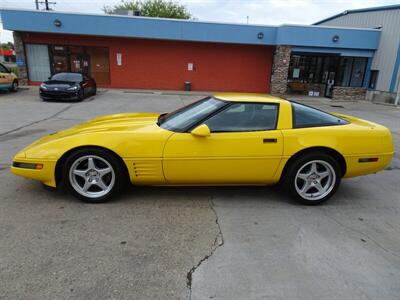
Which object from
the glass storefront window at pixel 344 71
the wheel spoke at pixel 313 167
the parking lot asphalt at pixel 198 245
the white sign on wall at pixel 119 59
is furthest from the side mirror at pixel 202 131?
the glass storefront window at pixel 344 71

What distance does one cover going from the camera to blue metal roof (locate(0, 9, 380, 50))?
1867 cm

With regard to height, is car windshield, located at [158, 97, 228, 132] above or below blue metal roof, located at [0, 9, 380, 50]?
below

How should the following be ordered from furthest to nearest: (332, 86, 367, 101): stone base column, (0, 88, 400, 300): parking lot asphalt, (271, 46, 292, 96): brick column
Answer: (332, 86, 367, 101): stone base column < (271, 46, 292, 96): brick column < (0, 88, 400, 300): parking lot asphalt

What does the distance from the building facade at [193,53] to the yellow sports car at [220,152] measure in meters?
17.2

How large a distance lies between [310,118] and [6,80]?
16579 mm

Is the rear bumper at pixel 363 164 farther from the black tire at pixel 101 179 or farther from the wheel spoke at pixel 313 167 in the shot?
the black tire at pixel 101 179

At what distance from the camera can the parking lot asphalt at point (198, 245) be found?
2.40m

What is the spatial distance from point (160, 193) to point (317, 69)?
20474mm

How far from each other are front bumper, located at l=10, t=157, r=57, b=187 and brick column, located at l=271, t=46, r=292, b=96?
18.6 meters

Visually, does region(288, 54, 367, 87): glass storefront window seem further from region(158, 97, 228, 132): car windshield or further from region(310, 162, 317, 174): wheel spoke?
region(310, 162, 317, 174): wheel spoke

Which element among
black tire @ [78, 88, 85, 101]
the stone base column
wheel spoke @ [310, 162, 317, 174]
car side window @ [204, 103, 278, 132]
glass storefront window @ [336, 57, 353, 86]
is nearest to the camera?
car side window @ [204, 103, 278, 132]

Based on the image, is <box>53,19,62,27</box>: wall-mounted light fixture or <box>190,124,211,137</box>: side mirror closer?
<box>190,124,211,137</box>: side mirror

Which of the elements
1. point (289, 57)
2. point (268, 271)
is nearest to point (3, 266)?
point (268, 271)

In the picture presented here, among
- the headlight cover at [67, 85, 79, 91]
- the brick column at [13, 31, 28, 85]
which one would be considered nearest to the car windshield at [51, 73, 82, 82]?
the headlight cover at [67, 85, 79, 91]
